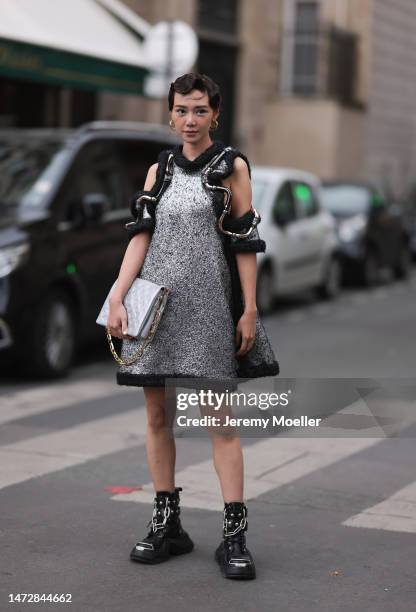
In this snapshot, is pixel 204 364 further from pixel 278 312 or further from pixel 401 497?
pixel 278 312

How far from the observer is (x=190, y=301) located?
5.01m

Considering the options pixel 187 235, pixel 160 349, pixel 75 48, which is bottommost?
pixel 160 349

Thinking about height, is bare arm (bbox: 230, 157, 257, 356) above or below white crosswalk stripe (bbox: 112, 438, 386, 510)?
above

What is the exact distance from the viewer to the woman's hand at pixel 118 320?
4.96 m

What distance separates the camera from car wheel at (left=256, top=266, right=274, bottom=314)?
14.3 m

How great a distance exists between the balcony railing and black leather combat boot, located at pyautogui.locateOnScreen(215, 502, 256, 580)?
77.1 feet

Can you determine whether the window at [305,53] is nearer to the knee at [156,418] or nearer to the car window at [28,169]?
the car window at [28,169]

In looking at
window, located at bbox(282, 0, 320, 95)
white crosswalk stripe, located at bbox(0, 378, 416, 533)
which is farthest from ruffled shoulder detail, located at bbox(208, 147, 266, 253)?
window, located at bbox(282, 0, 320, 95)

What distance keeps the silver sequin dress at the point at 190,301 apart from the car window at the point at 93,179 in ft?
18.0

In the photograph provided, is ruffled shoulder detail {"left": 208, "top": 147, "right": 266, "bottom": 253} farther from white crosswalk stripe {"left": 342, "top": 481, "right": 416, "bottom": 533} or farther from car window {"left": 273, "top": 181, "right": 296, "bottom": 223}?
car window {"left": 273, "top": 181, "right": 296, "bottom": 223}

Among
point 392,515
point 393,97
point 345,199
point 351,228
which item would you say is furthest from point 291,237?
point 393,97

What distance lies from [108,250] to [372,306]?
6207mm

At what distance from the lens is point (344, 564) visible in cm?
517

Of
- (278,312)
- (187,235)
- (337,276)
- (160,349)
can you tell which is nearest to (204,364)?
(160,349)
